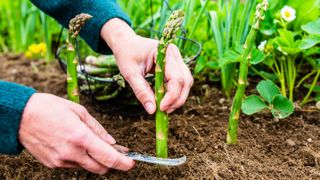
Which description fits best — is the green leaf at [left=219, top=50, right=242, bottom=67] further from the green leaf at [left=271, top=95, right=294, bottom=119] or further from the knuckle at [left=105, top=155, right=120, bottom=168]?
the knuckle at [left=105, top=155, right=120, bottom=168]

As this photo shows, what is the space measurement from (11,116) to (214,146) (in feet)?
2.21

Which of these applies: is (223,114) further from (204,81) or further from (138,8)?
(138,8)

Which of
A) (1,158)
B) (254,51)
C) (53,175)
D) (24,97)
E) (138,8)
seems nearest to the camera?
(24,97)

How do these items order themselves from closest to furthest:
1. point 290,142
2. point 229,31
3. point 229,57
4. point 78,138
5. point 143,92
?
point 78,138
point 143,92
point 290,142
point 229,57
point 229,31

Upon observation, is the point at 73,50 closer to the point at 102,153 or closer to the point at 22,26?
the point at 102,153

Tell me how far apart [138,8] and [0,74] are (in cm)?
79

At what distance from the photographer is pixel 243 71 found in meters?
1.43

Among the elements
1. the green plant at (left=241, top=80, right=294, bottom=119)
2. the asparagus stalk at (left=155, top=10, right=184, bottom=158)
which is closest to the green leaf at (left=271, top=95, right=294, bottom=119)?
the green plant at (left=241, top=80, right=294, bottom=119)

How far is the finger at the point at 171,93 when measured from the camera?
1328mm

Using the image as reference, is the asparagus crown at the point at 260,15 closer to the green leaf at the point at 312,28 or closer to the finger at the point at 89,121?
the green leaf at the point at 312,28

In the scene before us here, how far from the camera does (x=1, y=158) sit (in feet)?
5.22

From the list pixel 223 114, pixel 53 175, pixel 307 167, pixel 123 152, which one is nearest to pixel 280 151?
pixel 307 167

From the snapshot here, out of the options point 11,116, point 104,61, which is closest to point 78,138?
point 11,116

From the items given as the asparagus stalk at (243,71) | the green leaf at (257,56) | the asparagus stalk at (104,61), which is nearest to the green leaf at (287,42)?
the green leaf at (257,56)
